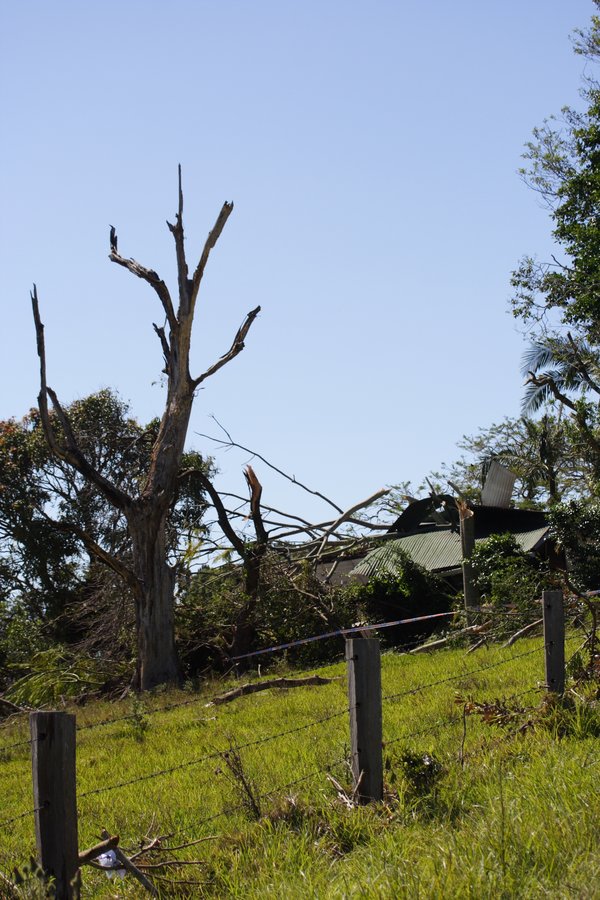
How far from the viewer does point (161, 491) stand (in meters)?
18.4

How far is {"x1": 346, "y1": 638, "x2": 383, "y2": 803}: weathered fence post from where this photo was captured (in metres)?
5.95

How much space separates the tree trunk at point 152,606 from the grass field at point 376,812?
7.31 metres

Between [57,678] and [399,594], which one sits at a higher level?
[399,594]

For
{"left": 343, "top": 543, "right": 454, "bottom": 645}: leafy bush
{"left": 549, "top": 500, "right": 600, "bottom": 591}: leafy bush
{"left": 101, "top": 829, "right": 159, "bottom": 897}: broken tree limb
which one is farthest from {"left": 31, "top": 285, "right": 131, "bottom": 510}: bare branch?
{"left": 101, "top": 829, "right": 159, "bottom": 897}: broken tree limb

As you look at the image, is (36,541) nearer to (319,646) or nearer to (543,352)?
(319,646)

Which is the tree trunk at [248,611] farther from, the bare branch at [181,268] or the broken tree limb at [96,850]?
the broken tree limb at [96,850]

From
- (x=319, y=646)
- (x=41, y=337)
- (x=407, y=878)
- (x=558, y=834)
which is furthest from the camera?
(x=319, y=646)

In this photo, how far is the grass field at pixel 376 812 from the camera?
433 centimetres

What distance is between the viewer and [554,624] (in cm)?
839

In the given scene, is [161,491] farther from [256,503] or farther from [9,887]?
[9,887]

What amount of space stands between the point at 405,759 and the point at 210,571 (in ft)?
49.8

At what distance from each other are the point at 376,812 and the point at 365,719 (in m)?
0.55

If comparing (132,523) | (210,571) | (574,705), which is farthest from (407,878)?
(210,571)

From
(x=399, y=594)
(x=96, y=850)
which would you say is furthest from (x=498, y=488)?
(x=96, y=850)
